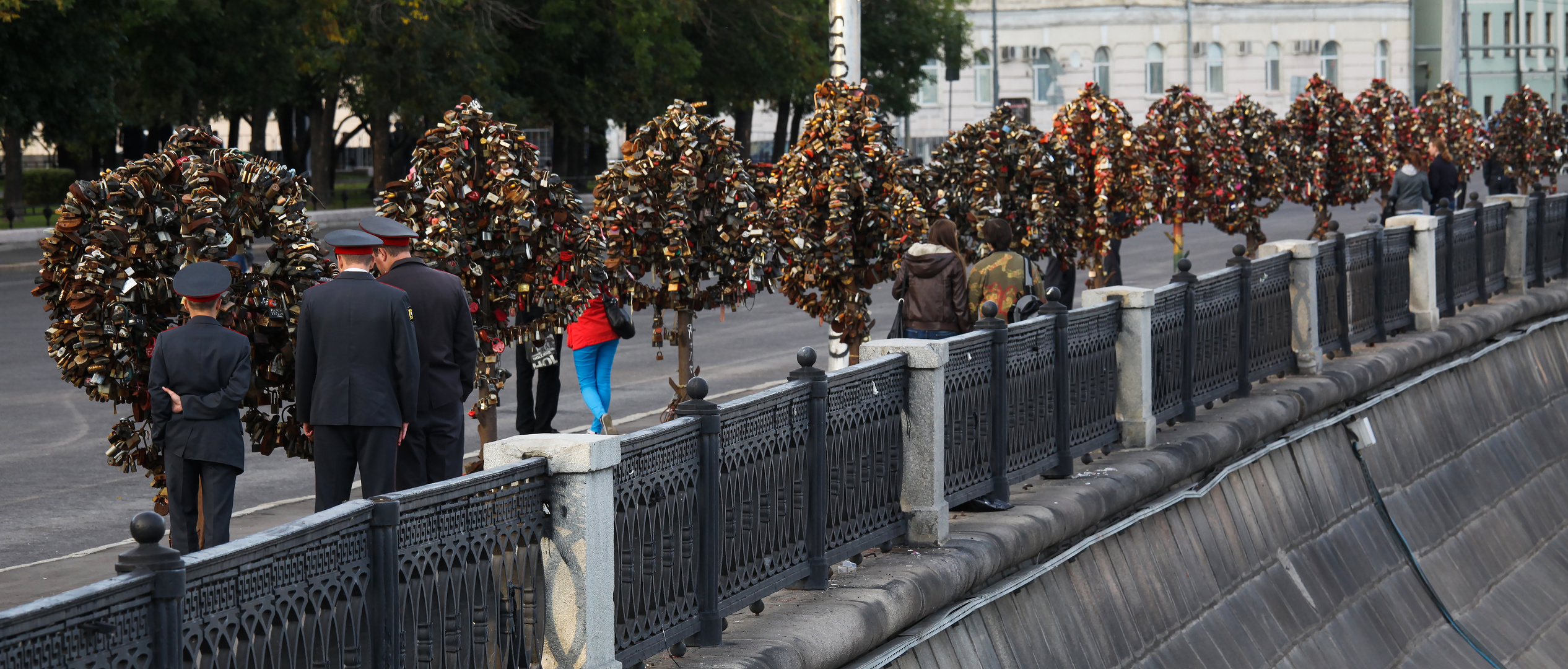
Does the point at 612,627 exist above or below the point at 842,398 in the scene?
below

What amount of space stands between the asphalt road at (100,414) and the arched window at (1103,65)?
5660 cm

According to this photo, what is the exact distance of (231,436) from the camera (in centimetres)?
764

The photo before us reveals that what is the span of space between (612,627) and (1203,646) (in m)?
5.31

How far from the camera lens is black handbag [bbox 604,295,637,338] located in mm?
11719

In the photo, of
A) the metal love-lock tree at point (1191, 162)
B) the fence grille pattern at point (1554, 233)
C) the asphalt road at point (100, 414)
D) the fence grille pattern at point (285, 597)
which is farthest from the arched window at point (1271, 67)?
the fence grille pattern at point (285, 597)

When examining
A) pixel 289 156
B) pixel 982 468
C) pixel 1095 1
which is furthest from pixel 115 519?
pixel 1095 1

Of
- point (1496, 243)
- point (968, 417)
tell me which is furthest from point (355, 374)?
point (1496, 243)

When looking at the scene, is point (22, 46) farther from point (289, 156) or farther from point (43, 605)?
point (43, 605)

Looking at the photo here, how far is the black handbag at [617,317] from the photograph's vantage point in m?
11.7

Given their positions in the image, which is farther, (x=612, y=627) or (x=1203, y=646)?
(x=1203, y=646)

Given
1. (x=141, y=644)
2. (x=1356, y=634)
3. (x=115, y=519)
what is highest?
(x=141, y=644)

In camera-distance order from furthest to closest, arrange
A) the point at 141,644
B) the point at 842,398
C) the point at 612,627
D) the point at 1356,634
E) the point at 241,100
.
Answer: the point at 241,100
the point at 1356,634
the point at 842,398
the point at 612,627
the point at 141,644

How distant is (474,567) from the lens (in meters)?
5.03

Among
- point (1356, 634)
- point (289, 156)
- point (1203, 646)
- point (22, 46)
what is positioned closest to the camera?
point (1203, 646)
